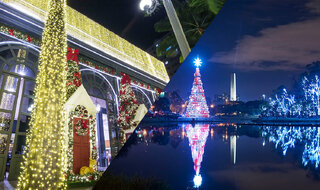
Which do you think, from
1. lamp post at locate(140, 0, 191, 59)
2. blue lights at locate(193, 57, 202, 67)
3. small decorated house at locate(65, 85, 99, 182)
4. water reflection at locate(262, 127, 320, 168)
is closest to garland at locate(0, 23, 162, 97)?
small decorated house at locate(65, 85, 99, 182)

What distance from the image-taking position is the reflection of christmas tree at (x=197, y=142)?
3.73 meters

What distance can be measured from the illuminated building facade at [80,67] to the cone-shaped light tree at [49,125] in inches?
50.8

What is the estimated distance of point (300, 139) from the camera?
3893mm

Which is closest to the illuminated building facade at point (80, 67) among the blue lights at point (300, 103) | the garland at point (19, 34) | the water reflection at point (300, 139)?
the garland at point (19, 34)

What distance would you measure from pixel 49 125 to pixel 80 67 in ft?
8.73

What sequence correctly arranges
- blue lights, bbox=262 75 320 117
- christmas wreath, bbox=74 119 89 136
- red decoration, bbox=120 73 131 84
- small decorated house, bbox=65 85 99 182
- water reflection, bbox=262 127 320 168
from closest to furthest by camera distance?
1. water reflection, bbox=262 127 320 168
2. blue lights, bbox=262 75 320 117
3. small decorated house, bbox=65 85 99 182
4. christmas wreath, bbox=74 119 89 136
5. red decoration, bbox=120 73 131 84

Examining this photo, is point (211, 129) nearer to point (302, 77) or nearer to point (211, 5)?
point (302, 77)

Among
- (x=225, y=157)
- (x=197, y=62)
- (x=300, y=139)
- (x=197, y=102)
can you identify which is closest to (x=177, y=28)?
(x=197, y=62)

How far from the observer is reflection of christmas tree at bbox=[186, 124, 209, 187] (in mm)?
3727

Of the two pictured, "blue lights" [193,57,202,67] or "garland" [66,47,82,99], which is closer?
"blue lights" [193,57,202,67]

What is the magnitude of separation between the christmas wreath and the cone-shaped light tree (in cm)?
163

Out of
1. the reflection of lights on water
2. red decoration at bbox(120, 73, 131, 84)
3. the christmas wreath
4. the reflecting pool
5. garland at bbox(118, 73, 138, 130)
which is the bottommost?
the reflection of lights on water

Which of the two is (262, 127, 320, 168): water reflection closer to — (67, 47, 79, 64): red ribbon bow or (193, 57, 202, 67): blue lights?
(193, 57, 202, 67): blue lights

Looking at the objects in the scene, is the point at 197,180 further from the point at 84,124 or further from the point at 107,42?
the point at 107,42
